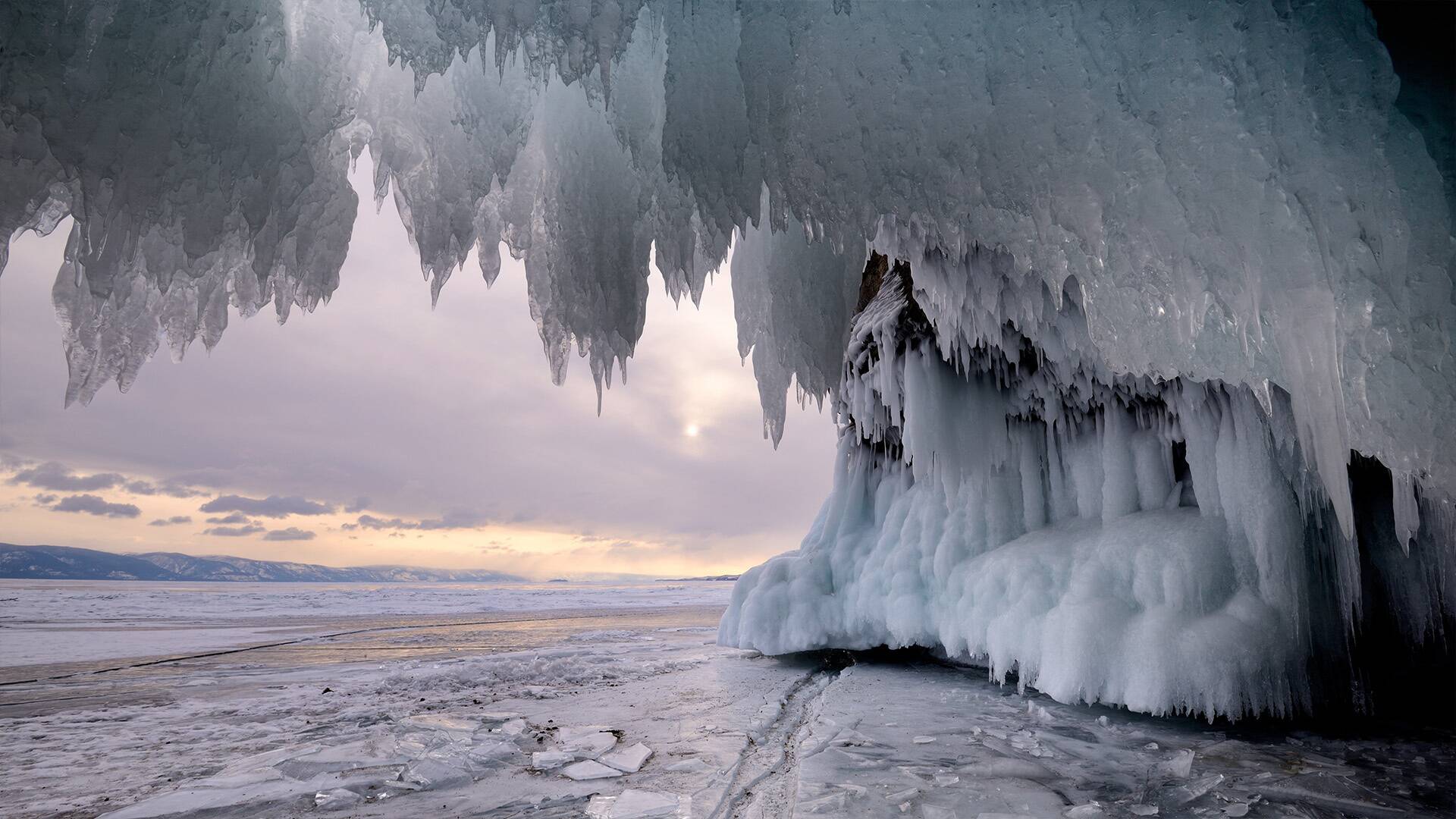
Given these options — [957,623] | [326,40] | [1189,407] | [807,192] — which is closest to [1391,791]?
[1189,407]

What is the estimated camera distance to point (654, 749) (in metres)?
2.64

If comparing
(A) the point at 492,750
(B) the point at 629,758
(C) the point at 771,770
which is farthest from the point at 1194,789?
(A) the point at 492,750

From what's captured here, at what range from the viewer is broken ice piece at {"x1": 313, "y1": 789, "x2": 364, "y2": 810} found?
203 cm

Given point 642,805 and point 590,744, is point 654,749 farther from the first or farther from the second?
point 642,805

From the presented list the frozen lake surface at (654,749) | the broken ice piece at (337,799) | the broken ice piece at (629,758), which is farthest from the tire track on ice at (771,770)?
the broken ice piece at (337,799)

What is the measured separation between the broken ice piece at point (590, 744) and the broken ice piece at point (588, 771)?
102 mm

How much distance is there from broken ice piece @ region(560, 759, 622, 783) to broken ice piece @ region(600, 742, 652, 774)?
0.03 metres

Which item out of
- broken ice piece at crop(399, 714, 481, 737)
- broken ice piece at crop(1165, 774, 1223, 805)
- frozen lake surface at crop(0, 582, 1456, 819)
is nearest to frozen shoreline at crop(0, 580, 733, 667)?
frozen lake surface at crop(0, 582, 1456, 819)

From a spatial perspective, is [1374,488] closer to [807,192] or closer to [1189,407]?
[1189,407]

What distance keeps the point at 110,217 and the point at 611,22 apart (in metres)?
1.75

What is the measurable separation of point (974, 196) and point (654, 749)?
2545 mm

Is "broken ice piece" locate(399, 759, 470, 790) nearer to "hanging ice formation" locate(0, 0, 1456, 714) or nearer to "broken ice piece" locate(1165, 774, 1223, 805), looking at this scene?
"hanging ice formation" locate(0, 0, 1456, 714)

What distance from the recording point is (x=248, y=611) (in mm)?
14539

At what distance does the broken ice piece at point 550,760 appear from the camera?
2422 millimetres
